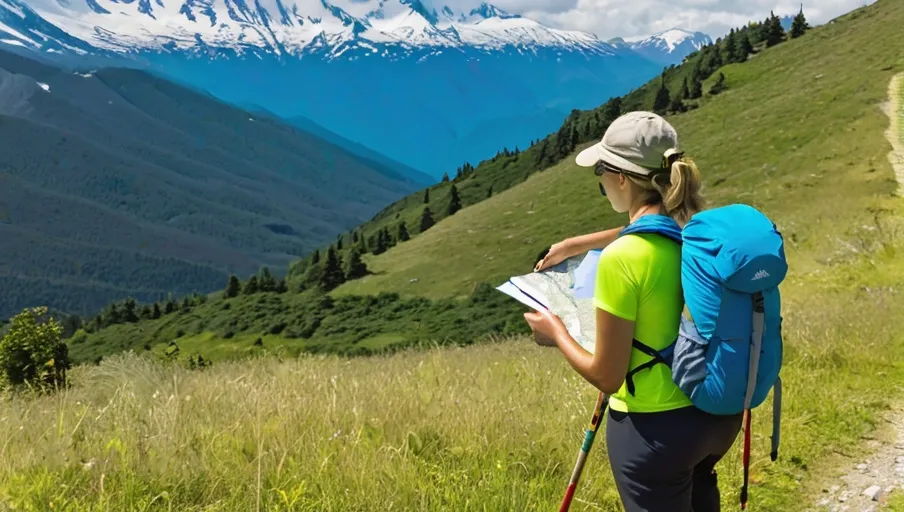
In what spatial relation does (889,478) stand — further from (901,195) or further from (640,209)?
(901,195)

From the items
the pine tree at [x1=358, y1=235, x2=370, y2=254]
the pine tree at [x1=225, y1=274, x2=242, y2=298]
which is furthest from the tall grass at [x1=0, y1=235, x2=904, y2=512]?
the pine tree at [x1=225, y1=274, x2=242, y2=298]

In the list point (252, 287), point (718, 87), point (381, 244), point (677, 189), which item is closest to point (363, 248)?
point (381, 244)

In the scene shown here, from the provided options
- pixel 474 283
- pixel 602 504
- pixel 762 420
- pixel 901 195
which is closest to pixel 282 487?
pixel 602 504

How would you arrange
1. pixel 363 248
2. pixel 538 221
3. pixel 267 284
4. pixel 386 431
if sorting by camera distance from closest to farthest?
pixel 386 431 < pixel 538 221 < pixel 363 248 < pixel 267 284

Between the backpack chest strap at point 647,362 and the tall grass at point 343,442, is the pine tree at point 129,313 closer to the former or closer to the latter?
the tall grass at point 343,442

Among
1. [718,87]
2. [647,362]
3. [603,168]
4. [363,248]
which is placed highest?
[718,87]

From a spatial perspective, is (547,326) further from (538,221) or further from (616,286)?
(538,221)

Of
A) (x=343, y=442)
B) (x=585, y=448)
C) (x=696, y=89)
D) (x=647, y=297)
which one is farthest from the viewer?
(x=696, y=89)

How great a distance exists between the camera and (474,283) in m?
49.1

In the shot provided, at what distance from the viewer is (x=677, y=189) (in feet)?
8.01

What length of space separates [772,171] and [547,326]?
125 feet

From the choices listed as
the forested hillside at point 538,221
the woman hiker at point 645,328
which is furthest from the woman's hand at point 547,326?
the forested hillside at point 538,221

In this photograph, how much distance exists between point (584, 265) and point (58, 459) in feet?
8.37

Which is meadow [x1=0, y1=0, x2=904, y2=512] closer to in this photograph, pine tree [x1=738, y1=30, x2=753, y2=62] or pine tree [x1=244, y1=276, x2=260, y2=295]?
pine tree [x1=738, y1=30, x2=753, y2=62]
